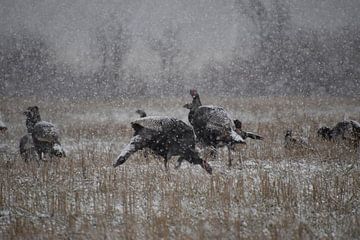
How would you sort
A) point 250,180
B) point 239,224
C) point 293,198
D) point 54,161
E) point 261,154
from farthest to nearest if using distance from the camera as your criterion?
point 261,154 → point 54,161 → point 250,180 → point 293,198 → point 239,224

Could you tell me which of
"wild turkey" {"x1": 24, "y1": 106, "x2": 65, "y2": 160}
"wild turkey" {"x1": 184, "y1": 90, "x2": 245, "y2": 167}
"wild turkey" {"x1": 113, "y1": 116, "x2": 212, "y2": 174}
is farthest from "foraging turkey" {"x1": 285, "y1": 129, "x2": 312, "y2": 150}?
"wild turkey" {"x1": 24, "y1": 106, "x2": 65, "y2": 160}

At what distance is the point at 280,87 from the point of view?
3559cm

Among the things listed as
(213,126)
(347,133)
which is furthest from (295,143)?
(213,126)

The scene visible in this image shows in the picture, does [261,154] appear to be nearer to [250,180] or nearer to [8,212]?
[250,180]

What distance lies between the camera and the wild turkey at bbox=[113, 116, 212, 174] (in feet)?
20.7

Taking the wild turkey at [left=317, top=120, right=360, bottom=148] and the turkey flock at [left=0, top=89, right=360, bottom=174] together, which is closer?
the turkey flock at [left=0, top=89, right=360, bottom=174]

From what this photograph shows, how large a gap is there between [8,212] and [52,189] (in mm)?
1150

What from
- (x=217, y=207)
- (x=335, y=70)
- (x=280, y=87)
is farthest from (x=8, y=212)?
(x=335, y=70)

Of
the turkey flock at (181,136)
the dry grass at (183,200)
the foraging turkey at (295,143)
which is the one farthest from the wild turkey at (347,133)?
the foraging turkey at (295,143)

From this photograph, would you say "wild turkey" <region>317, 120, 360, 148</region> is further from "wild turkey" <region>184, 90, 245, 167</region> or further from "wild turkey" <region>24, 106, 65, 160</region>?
"wild turkey" <region>24, 106, 65, 160</region>

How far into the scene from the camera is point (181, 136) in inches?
259

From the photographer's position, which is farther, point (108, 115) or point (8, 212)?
point (108, 115)

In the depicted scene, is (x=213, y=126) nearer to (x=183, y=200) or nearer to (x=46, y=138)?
(x=183, y=200)

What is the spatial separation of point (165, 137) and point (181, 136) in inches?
11.8
